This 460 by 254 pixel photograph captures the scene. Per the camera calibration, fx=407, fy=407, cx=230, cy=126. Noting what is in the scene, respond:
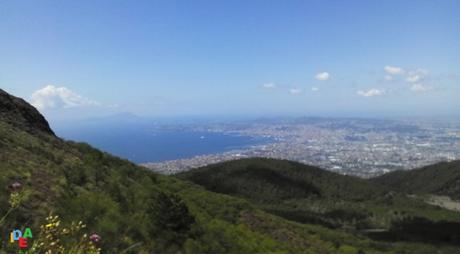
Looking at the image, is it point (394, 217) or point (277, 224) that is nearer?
point (277, 224)

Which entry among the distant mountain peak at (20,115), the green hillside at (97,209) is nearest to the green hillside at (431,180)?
the green hillside at (97,209)

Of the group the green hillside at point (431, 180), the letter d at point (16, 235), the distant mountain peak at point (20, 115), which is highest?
the distant mountain peak at point (20, 115)

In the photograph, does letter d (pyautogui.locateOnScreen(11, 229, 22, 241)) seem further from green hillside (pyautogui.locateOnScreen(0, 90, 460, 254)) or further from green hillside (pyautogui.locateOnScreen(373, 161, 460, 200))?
green hillside (pyautogui.locateOnScreen(373, 161, 460, 200))

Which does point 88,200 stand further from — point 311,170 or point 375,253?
point 311,170

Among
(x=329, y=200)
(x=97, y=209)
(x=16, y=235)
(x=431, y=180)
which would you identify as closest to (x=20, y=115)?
(x=97, y=209)

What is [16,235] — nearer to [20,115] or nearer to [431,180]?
[20,115]

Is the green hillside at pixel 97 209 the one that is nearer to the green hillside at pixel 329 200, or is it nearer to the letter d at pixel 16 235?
the letter d at pixel 16 235

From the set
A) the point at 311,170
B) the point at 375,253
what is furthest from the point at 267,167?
the point at 375,253
